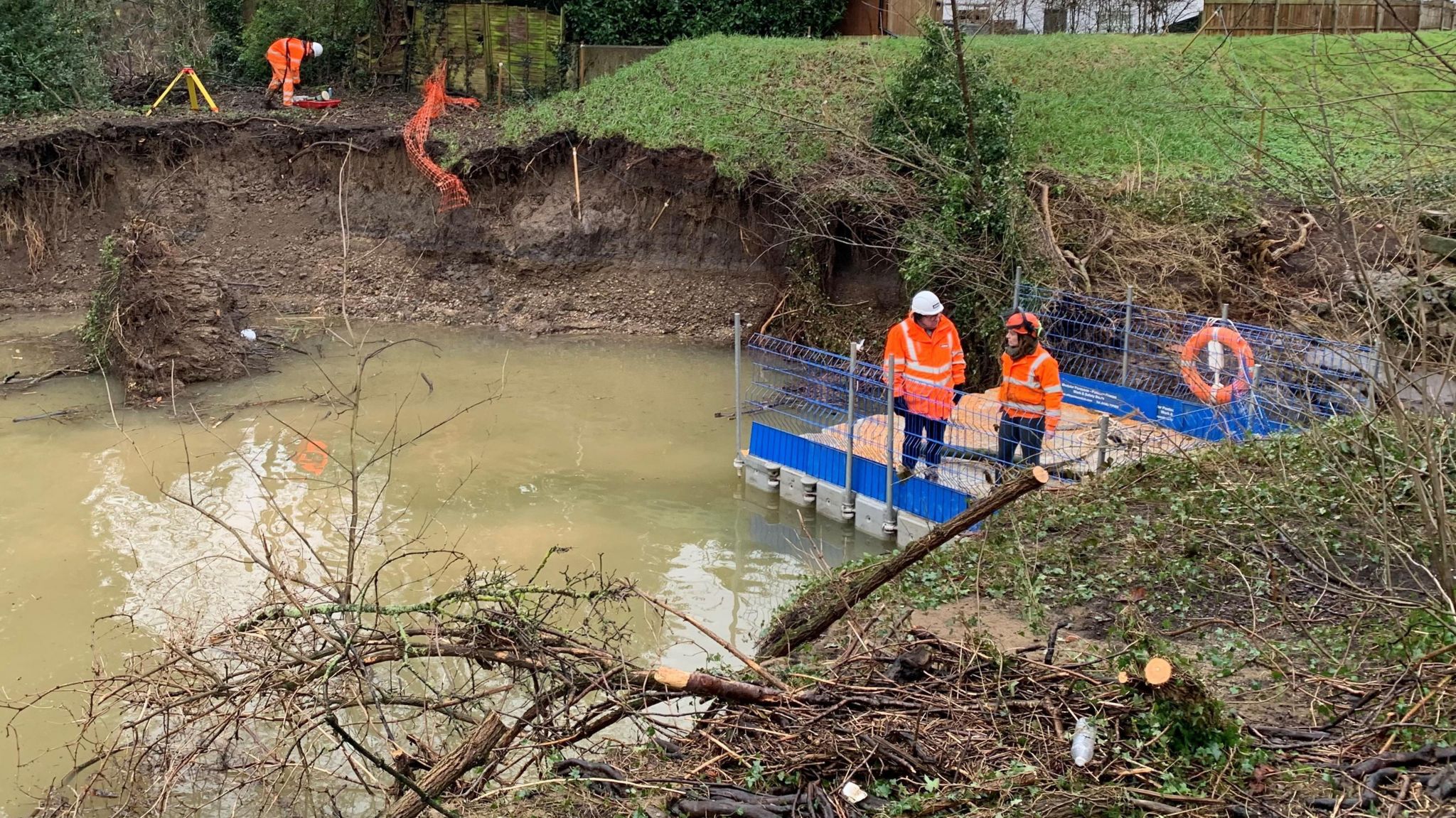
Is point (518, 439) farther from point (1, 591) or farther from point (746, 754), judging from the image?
point (746, 754)

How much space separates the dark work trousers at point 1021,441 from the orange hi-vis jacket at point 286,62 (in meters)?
16.4

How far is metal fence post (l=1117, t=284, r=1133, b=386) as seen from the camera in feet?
36.3

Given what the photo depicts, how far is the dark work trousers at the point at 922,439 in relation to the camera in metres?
9.65

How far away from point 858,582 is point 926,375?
11.7ft

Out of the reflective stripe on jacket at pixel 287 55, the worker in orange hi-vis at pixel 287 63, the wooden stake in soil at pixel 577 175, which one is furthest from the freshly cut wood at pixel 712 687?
the reflective stripe on jacket at pixel 287 55

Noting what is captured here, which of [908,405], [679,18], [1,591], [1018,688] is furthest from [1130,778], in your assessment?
[679,18]

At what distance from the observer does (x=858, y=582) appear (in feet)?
21.1

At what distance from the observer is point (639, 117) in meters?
17.8

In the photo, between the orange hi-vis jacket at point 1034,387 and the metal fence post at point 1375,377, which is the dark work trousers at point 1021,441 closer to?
the orange hi-vis jacket at point 1034,387

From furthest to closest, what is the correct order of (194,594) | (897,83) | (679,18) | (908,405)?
(679,18) < (897,83) < (908,405) < (194,594)

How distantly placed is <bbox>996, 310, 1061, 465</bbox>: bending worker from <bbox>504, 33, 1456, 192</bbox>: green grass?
21.6 feet

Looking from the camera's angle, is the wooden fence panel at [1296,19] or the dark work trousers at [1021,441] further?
the wooden fence panel at [1296,19]

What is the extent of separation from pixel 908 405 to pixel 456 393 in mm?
6750

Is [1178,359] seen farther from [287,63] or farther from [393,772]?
[287,63]
